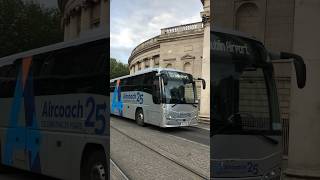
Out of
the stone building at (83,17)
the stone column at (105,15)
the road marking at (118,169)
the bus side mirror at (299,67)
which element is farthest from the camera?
the stone building at (83,17)

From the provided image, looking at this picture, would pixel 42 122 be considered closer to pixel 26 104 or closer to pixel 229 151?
pixel 26 104

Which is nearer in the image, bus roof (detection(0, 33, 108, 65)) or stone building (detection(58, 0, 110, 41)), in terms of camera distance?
stone building (detection(58, 0, 110, 41))

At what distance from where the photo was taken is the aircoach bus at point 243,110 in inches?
141

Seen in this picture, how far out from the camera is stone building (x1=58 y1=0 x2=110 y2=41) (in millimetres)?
4898

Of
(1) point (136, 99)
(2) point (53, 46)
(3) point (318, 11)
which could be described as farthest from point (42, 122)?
(3) point (318, 11)

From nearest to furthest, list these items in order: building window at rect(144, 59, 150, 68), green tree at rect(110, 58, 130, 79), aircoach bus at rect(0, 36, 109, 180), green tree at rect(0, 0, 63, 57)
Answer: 1. building window at rect(144, 59, 150, 68)
2. green tree at rect(110, 58, 130, 79)
3. aircoach bus at rect(0, 36, 109, 180)
4. green tree at rect(0, 0, 63, 57)

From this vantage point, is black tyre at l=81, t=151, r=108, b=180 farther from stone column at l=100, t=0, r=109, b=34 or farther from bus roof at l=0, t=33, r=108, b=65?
stone column at l=100, t=0, r=109, b=34

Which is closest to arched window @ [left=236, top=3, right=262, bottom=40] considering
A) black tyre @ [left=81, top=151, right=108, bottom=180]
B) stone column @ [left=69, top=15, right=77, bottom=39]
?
black tyre @ [left=81, top=151, right=108, bottom=180]

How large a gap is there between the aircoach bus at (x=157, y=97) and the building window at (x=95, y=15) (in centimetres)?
60

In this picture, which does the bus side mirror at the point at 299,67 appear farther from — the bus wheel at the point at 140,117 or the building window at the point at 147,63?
the bus wheel at the point at 140,117

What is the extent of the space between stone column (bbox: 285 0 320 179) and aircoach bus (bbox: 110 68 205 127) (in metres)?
0.65

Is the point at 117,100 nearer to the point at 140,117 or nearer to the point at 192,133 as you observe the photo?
the point at 140,117

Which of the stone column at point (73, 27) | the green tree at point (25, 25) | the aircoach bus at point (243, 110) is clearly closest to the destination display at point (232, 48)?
the aircoach bus at point (243, 110)

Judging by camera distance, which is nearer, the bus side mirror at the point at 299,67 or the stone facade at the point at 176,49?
the bus side mirror at the point at 299,67
